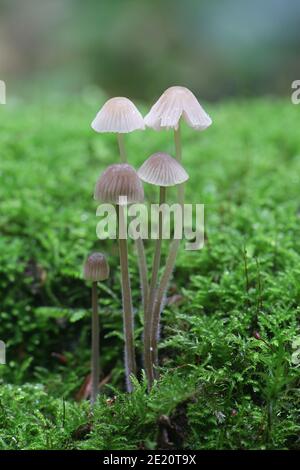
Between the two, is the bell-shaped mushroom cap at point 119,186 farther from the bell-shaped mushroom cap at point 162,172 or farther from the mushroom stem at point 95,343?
the mushroom stem at point 95,343

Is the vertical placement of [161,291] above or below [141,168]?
below

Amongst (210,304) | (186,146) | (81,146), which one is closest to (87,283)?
(210,304)

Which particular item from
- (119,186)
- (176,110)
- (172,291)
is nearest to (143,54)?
(172,291)

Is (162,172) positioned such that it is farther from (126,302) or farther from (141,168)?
(126,302)

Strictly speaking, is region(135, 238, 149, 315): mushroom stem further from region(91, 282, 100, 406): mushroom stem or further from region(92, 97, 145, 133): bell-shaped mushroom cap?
region(92, 97, 145, 133): bell-shaped mushroom cap

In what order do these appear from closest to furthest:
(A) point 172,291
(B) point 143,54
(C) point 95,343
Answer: (C) point 95,343 → (A) point 172,291 → (B) point 143,54

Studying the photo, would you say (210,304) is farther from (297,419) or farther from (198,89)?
(198,89)

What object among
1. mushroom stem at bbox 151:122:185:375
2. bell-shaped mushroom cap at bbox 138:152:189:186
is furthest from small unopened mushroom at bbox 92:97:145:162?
mushroom stem at bbox 151:122:185:375
